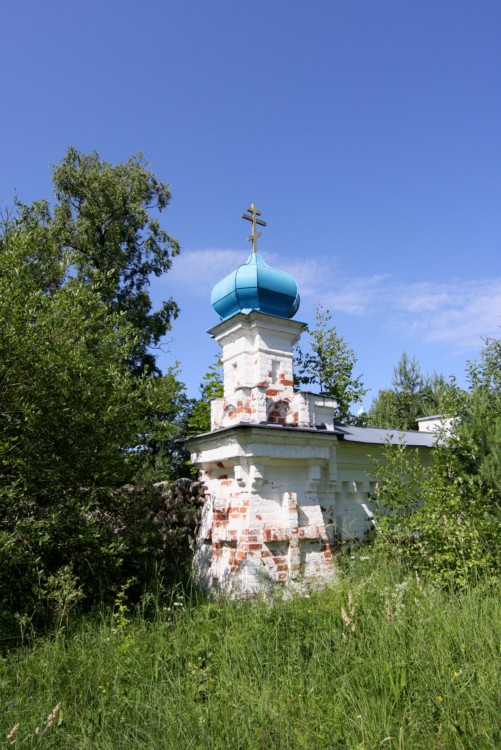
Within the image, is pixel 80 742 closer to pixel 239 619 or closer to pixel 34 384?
pixel 239 619

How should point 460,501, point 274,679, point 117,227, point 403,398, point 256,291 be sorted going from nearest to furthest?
point 274,679
point 460,501
point 256,291
point 117,227
point 403,398

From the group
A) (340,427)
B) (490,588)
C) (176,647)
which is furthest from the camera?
(340,427)

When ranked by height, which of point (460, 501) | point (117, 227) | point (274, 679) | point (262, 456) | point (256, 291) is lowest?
point (274, 679)

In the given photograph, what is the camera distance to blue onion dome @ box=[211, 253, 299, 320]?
6098 mm

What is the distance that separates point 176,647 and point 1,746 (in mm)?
1382

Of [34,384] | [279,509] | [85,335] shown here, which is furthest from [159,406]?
[279,509]

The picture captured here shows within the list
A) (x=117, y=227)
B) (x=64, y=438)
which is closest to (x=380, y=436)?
(x=64, y=438)

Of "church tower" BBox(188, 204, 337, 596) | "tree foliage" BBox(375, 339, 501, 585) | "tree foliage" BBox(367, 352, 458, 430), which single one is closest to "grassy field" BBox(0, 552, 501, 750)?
"tree foliage" BBox(375, 339, 501, 585)

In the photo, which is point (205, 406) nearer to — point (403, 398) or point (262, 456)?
point (262, 456)

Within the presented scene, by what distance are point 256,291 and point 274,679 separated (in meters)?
4.20

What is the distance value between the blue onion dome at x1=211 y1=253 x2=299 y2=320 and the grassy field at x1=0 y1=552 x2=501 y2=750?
3.46 m

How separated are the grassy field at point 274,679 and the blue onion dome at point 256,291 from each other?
3464 millimetres

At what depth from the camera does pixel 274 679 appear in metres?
3.12

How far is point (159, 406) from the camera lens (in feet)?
17.4
